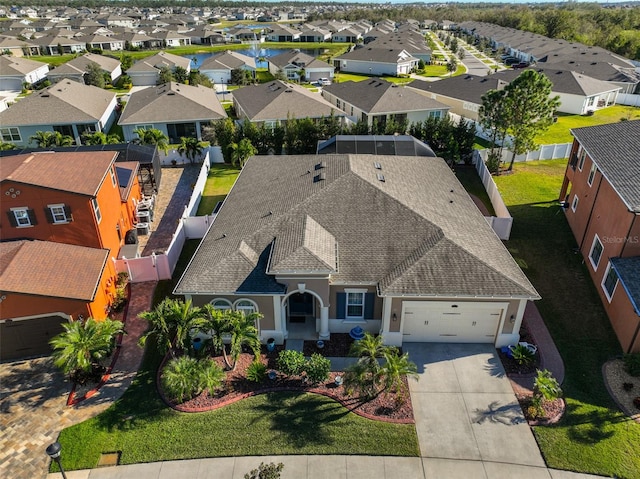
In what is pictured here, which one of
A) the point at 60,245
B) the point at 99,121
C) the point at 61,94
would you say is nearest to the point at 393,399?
the point at 60,245

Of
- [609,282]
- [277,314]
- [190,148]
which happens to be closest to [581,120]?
[609,282]

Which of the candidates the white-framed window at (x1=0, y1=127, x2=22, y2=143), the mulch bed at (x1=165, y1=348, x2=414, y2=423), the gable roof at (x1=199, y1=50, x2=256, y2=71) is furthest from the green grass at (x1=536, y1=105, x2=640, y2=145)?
the white-framed window at (x1=0, y1=127, x2=22, y2=143)

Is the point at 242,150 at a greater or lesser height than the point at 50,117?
lesser

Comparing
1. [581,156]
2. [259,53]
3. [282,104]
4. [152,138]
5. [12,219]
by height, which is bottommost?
[259,53]

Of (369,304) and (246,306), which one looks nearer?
(246,306)

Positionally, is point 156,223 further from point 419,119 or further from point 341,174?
point 419,119

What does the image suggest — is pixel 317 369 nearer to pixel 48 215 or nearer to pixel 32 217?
pixel 48 215

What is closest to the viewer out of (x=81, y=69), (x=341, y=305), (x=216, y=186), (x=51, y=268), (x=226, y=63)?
(x=341, y=305)

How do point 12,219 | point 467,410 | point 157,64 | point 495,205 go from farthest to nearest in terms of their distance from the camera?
point 157,64 → point 495,205 → point 12,219 → point 467,410
